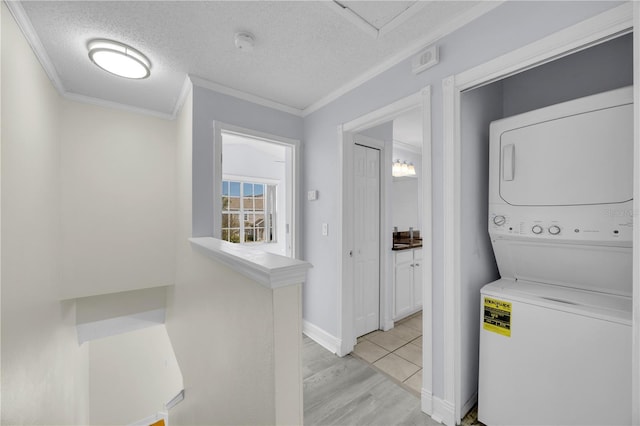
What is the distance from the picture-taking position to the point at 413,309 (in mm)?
3363

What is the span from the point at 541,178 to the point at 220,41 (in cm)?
223

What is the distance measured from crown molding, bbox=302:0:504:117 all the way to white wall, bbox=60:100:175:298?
217 cm

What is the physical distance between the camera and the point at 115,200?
115 inches

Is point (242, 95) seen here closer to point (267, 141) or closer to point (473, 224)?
point (267, 141)

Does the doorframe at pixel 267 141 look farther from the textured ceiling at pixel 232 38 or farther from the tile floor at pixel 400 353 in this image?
the tile floor at pixel 400 353

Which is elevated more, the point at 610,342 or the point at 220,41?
the point at 220,41

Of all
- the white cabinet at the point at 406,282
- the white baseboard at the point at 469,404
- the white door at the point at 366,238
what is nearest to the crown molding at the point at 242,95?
the white door at the point at 366,238

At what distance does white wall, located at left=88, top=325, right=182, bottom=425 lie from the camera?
384cm

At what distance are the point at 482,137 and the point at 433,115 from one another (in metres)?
0.43

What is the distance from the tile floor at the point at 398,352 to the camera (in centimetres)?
212

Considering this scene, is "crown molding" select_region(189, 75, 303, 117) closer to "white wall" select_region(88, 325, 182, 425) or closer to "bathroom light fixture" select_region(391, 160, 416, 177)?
"bathroom light fixture" select_region(391, 160, 416, 177)

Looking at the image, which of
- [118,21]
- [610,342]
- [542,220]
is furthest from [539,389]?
[118,21]

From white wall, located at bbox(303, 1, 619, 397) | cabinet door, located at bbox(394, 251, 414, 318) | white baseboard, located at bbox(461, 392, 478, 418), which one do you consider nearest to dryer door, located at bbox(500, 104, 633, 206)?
white wall, located at bbox(303, 1, 619, 397)

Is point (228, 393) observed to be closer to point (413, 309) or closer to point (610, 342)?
point (610, 342)
